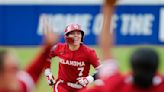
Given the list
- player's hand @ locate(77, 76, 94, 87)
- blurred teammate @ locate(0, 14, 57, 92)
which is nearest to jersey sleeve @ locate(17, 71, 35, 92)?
blurred teammate @ locate(0, 14, 57, 92)

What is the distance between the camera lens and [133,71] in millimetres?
5223

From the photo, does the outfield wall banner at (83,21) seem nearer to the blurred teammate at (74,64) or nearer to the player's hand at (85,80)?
the blurred teammate at (74,64)

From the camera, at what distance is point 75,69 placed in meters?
12.4

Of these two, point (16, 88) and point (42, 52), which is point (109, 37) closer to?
point (42, 52)

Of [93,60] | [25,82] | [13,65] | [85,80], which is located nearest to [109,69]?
[13,65]

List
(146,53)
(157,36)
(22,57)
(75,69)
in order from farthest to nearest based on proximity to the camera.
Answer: (157,36)
(22,57)
(75,69)
(146,53)

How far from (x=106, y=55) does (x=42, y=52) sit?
19.6 inches

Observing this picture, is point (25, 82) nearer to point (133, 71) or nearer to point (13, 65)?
point (13, 65)

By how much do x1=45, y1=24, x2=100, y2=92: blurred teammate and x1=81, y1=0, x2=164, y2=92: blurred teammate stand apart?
22.2ft

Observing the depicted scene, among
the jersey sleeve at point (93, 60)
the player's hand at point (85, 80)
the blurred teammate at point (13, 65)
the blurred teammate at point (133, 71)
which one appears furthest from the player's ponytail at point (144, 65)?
the jersey sleeve at point (93, 60)

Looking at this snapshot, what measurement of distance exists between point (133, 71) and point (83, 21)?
23748mm

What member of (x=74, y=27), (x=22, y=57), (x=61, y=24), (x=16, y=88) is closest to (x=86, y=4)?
(x=61, y=24)

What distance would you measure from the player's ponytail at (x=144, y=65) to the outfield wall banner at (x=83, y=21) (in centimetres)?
2293

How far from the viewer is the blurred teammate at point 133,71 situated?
5.17m
